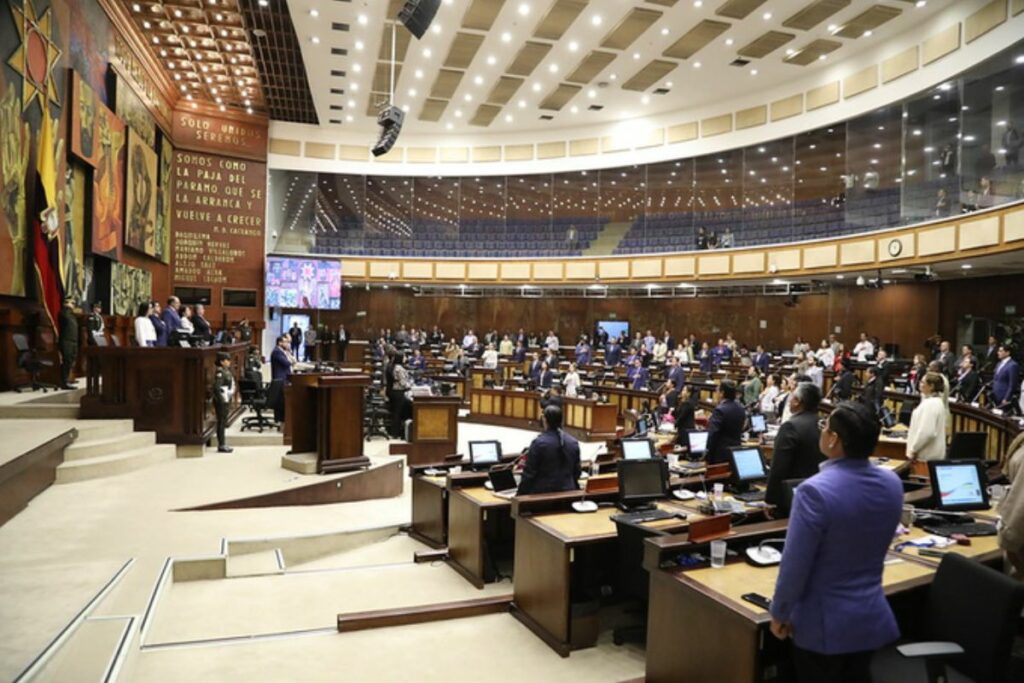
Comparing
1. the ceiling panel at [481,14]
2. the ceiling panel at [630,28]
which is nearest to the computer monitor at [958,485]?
the ceiling panel at [630,28]

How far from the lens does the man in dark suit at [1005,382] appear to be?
8852 millimetres

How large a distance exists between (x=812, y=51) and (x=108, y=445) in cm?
1552

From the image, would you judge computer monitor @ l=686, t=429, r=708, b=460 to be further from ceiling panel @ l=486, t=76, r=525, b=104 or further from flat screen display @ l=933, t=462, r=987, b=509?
ceiling panel @ l=486, t=76, r=525, b=104

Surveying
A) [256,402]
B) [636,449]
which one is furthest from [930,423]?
[256,402]

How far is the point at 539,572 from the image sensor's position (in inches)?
156

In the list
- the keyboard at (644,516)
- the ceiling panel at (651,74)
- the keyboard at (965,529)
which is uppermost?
the ceiling panel at (651,74)

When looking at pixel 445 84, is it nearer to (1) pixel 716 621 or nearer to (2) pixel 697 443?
(2) pixel 697 443

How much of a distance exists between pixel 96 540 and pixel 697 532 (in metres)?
4.24

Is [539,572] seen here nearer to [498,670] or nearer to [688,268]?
[498,670]

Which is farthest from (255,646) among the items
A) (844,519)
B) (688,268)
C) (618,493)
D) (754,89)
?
(754,89)

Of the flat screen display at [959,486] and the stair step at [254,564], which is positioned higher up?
the flat screen display at [959,486]

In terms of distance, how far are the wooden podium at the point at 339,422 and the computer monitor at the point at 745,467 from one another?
4.02 metres

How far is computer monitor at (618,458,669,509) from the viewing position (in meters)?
4.41

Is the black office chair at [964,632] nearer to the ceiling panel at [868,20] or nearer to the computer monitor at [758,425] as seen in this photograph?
the computer monitor at [758,425]
